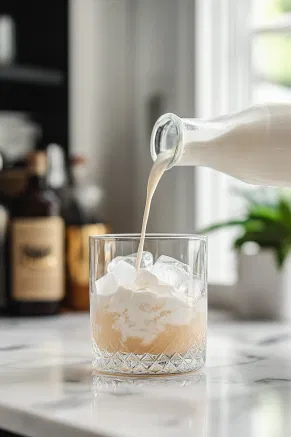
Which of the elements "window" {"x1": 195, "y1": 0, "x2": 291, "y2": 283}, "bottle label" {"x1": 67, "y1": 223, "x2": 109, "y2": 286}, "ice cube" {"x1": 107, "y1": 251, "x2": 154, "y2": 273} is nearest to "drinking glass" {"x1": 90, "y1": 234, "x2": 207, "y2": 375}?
"ice cube" {"x1": 107, "y1": 251, "x2": 154, "y2": 273}

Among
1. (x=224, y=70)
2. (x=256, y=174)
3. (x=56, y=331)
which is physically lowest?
(x=56, y=331)

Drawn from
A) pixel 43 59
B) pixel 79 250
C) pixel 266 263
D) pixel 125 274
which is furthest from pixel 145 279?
pixel 43 59

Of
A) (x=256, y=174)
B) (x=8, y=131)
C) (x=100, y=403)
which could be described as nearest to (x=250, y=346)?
(x=256, y=174)

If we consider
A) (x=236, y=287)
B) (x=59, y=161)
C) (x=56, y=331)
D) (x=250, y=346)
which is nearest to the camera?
(x=250, y=346)

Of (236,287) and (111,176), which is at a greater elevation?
(111,176)

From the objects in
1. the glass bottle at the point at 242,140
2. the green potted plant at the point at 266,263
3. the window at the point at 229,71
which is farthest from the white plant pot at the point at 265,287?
the glass bottle at the point at 242,140

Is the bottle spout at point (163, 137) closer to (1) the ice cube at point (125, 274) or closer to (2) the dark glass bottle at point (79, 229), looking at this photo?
(1) the ice cube at point (125, 274)

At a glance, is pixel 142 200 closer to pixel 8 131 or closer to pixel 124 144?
pixel 124 144
